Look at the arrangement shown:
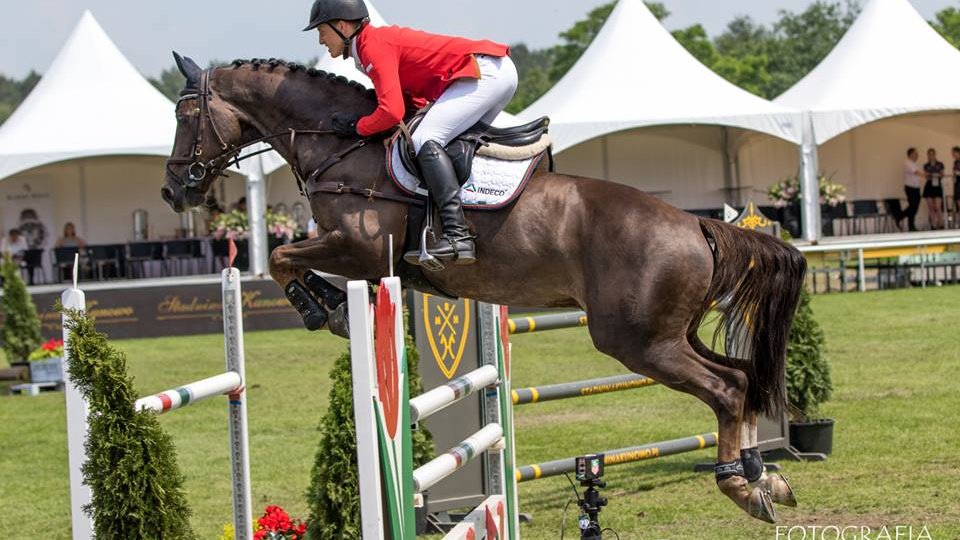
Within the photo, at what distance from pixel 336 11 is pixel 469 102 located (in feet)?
2.03

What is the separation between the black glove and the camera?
17.1 feet

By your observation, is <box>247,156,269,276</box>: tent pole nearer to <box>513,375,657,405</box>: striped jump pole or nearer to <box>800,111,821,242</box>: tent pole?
<box>800,111,821,242</box>: tent pole

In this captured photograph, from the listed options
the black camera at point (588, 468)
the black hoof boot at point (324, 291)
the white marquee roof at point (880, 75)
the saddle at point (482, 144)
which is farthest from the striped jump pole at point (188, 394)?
the white marquee roof at point (880, 75)

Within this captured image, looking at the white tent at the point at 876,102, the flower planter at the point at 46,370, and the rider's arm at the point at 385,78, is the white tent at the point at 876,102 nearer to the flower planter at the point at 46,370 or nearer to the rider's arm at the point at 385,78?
the flower planter at the point at 46,370

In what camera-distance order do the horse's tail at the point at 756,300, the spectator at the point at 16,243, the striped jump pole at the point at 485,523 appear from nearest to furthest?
the striped jump pole at the point at 485,523 → the horse's tail at the point at 756,300 → the spectator at the point at 16,243

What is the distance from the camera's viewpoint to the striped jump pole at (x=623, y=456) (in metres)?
6.68

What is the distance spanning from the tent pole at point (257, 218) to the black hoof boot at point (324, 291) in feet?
47.6

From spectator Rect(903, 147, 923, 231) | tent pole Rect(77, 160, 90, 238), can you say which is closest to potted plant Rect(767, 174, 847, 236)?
spectator Rect(903, 147, 923, 231)

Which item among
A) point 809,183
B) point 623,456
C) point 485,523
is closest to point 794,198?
point 809,183

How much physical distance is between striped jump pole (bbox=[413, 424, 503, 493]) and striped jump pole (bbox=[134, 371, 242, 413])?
759 mm

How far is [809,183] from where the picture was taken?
65.5 ft

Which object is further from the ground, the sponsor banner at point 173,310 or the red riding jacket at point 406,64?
the red riding jacket at point 406,64

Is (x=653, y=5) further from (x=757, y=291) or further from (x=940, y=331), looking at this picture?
(x=757, y=291)

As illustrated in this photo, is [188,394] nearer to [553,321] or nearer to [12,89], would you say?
[553,321]
